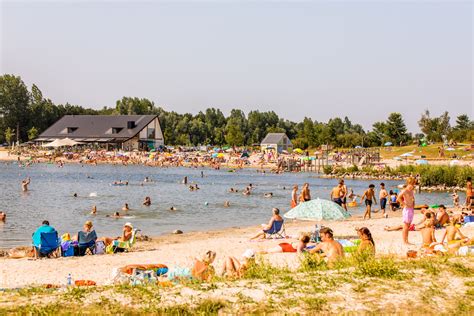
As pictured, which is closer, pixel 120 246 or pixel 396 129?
pixel 120 246

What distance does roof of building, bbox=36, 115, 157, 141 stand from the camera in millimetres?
93938

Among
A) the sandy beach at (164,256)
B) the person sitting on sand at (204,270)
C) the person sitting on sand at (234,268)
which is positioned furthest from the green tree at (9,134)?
the person sitting on sand at (234,268)

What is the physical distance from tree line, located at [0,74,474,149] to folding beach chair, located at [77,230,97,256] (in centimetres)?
6649

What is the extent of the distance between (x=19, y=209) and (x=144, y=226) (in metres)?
9.45

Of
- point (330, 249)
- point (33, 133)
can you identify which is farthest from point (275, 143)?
point (330, 249)

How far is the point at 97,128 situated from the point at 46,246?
8276 cm

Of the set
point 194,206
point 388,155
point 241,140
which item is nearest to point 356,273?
point 194,206

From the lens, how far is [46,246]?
1506 centimetres

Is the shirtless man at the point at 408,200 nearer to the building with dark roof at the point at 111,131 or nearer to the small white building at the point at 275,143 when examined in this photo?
the building with dark roof at the point at 111,131

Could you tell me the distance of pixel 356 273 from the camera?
9.10 meters

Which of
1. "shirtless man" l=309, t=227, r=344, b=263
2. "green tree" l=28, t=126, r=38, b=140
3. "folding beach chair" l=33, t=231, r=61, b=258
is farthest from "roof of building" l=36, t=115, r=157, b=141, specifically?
"shirtless man" l=309, t=227, r=344, b=263

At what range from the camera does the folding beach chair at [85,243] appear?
Answer: 1560cm

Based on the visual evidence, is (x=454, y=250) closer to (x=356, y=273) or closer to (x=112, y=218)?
(x=356, y=273)

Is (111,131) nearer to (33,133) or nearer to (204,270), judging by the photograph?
(33,133)
